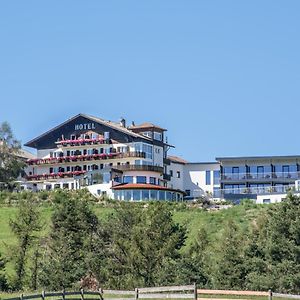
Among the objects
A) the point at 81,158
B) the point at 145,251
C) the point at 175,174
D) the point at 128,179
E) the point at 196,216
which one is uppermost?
the point at 81,158

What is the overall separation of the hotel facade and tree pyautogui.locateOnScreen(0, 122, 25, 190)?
5.55 ft

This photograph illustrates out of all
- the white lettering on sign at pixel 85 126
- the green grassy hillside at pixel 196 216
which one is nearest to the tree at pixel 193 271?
the green grassy hillside at pixel 196 216

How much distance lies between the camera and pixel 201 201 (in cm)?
9719

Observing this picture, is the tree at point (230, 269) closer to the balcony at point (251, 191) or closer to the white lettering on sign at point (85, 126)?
the balcony at point (251, 191)

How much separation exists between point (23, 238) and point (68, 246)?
3.72m

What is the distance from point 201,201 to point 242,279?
43702 millimetres

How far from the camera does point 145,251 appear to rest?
57.5m

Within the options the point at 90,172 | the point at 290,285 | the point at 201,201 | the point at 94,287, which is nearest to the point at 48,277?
the point at 94,287

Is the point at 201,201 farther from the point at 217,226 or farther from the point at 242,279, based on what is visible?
the point at 242,279

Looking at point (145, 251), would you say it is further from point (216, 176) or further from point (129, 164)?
point (216, 176)

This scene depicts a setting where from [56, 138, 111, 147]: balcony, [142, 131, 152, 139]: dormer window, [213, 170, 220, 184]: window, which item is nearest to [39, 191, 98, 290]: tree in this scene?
[56, 138, 111, 147]: balcony

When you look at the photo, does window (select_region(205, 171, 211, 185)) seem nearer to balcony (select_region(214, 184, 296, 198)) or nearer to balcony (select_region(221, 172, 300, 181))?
balcony (select_region(221, 172, 300, 181))

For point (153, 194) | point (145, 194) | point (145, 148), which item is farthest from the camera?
point (145, 148)

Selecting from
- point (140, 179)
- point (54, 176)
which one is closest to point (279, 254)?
point (140, 179)
